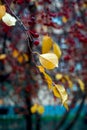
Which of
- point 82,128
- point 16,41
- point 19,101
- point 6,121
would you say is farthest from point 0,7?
point 82,128

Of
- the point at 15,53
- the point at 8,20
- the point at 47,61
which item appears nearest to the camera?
the point at 47,61

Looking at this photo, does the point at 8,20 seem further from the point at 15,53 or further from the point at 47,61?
the point at 15,53

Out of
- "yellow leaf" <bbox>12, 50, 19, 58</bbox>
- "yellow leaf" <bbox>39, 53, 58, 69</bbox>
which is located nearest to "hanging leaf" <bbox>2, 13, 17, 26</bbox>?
"yellow leaf" <bbox>39, 53, 58, 69</bbox>

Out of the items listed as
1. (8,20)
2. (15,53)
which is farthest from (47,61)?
(15,53)

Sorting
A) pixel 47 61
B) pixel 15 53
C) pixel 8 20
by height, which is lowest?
pixel 15 53

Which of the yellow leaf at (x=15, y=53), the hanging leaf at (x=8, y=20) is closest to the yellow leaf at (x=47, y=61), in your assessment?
the hanging leaf at (x=8, y=20)

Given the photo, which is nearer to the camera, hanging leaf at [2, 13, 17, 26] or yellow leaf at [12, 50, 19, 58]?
hanging leaf at [2, 13, 17, 26]

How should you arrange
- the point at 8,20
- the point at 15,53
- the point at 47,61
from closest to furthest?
the point at 47,61 < the point at 8,20 < the point at 15,53

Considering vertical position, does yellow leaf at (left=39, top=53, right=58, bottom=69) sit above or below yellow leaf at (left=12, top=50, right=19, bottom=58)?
above

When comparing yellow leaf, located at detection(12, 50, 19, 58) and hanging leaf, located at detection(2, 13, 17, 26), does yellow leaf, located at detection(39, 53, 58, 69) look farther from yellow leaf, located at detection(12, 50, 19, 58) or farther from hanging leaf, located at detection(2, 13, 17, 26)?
yellow leaf, located at detection(12, 50, 19, 58)

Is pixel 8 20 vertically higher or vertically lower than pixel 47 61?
higher

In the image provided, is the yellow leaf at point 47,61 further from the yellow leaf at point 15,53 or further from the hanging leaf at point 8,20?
the yellow leaf at point 15,53

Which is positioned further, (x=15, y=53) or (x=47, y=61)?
(x=15, y=53)

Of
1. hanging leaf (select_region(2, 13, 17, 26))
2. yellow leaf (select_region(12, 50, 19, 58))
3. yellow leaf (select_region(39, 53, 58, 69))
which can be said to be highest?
hanging leaf (select_region(2, 13, 17, 26))
